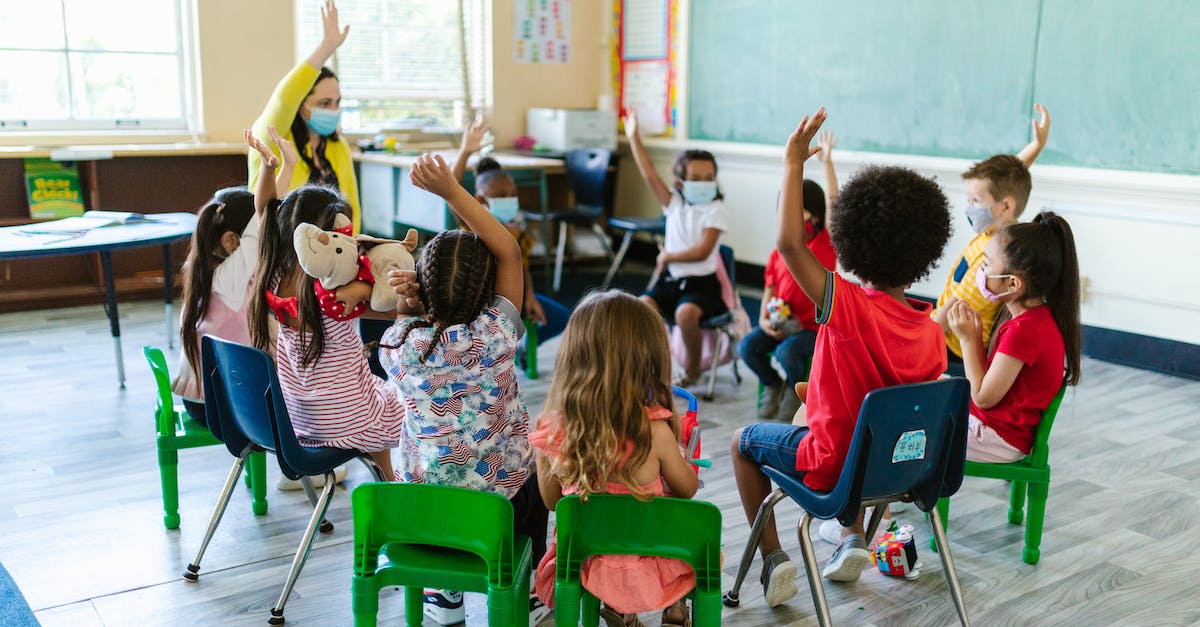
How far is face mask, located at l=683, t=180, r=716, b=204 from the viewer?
13.1 feet

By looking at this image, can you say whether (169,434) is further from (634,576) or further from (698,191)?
(698,191)

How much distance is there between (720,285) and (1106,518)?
1584mm

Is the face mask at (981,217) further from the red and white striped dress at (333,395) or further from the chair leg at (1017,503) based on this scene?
the red and white striped dress at (333,395)

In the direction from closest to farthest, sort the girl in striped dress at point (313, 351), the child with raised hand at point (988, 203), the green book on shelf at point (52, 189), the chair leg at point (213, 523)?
1. the girl in striped dress at point (313, 351)
2. the chair leg at point (213, 523)
3. the child with raised hand at point (988, 203)
4. the green book on shelf at point (52, 189)

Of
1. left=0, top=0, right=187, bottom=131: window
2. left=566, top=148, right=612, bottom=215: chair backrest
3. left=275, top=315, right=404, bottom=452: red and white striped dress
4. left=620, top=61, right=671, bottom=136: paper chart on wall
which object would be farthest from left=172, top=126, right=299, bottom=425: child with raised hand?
left=620, top=61, right=671, bottom=136: paper chart on wall

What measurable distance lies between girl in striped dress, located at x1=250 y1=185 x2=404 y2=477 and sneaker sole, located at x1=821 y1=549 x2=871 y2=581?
3.40 ft

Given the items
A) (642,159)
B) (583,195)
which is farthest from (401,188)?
(642,159)

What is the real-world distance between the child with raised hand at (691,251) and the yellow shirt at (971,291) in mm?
963

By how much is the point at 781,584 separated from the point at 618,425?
71cm

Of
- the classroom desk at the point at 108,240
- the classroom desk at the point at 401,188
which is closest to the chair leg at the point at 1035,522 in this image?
the classroom desk at the point at 108,240

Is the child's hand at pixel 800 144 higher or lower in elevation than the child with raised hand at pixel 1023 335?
higher

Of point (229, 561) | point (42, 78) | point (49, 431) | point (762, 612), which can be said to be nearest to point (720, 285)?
point (762, 612)

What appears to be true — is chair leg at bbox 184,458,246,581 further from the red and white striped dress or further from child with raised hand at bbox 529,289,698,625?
child with raised hand at bbox 529,289,698,625

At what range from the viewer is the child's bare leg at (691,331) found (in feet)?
12.7
